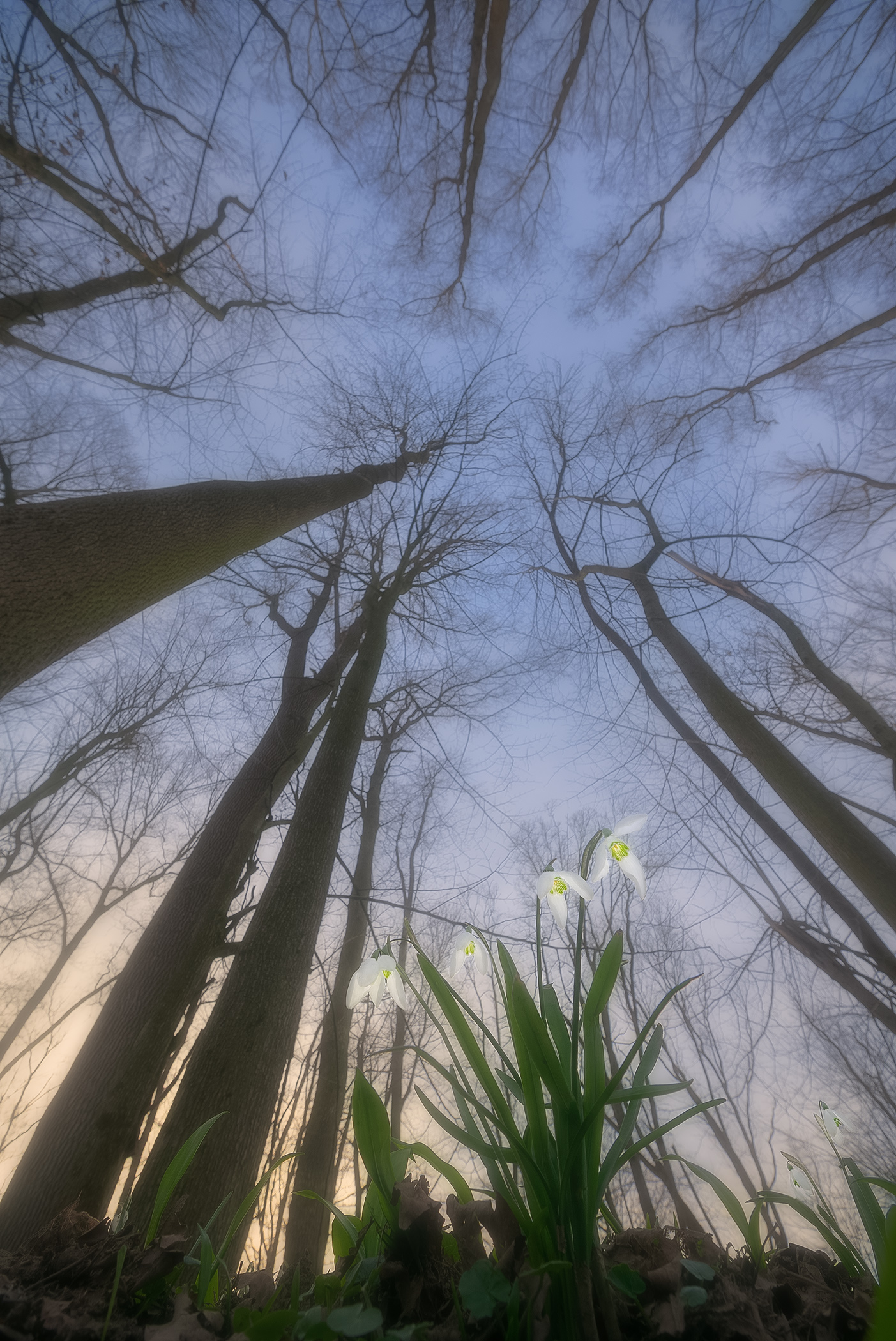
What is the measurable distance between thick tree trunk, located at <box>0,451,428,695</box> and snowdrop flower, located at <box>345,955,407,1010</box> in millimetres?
1493

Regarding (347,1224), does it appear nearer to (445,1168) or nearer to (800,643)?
(445,1168)

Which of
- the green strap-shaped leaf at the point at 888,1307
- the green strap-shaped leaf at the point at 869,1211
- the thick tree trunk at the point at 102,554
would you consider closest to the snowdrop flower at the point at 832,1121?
the green strap-shaped leaf at the point at 869,1211

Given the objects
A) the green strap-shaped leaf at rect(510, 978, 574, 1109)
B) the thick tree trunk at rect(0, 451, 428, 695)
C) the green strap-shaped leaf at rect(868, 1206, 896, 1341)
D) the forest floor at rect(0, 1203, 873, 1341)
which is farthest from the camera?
the thick tree trunk at rect(0, 451, 428, 695)

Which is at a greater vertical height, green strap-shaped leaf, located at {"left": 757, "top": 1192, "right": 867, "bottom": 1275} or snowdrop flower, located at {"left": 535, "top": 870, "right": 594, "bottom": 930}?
snowdrop flower, located at {"left": 535, "top": 870, "right": 594, "bottom": 930}

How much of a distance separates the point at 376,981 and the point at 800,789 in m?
3.42

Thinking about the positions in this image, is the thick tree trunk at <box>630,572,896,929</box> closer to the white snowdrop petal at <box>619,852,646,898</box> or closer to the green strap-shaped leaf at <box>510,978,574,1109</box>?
the white snowdrop petal at <box>619,852,646,898</box>

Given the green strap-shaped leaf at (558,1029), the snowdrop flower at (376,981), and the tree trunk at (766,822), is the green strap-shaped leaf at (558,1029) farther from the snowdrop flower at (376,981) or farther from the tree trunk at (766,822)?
the tree trunk at (766,822)

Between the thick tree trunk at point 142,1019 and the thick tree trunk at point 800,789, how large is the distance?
3120mm

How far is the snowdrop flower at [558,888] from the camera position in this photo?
143cm

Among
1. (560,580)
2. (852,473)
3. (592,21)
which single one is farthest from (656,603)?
(592,21)

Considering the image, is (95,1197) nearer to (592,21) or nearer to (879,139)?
(592,21)

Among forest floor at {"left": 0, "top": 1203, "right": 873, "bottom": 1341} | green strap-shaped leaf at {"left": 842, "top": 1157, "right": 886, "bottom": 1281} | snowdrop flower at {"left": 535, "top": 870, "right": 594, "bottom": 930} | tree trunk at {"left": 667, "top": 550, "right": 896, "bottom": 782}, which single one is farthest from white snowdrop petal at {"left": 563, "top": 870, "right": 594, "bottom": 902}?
tree trunk at {"left": 667, "top": 550, "right": 896, "bottom": 782}

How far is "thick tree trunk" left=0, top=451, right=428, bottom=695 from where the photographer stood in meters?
1.81

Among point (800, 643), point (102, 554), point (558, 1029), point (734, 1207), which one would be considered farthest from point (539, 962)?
point (800, 643)
